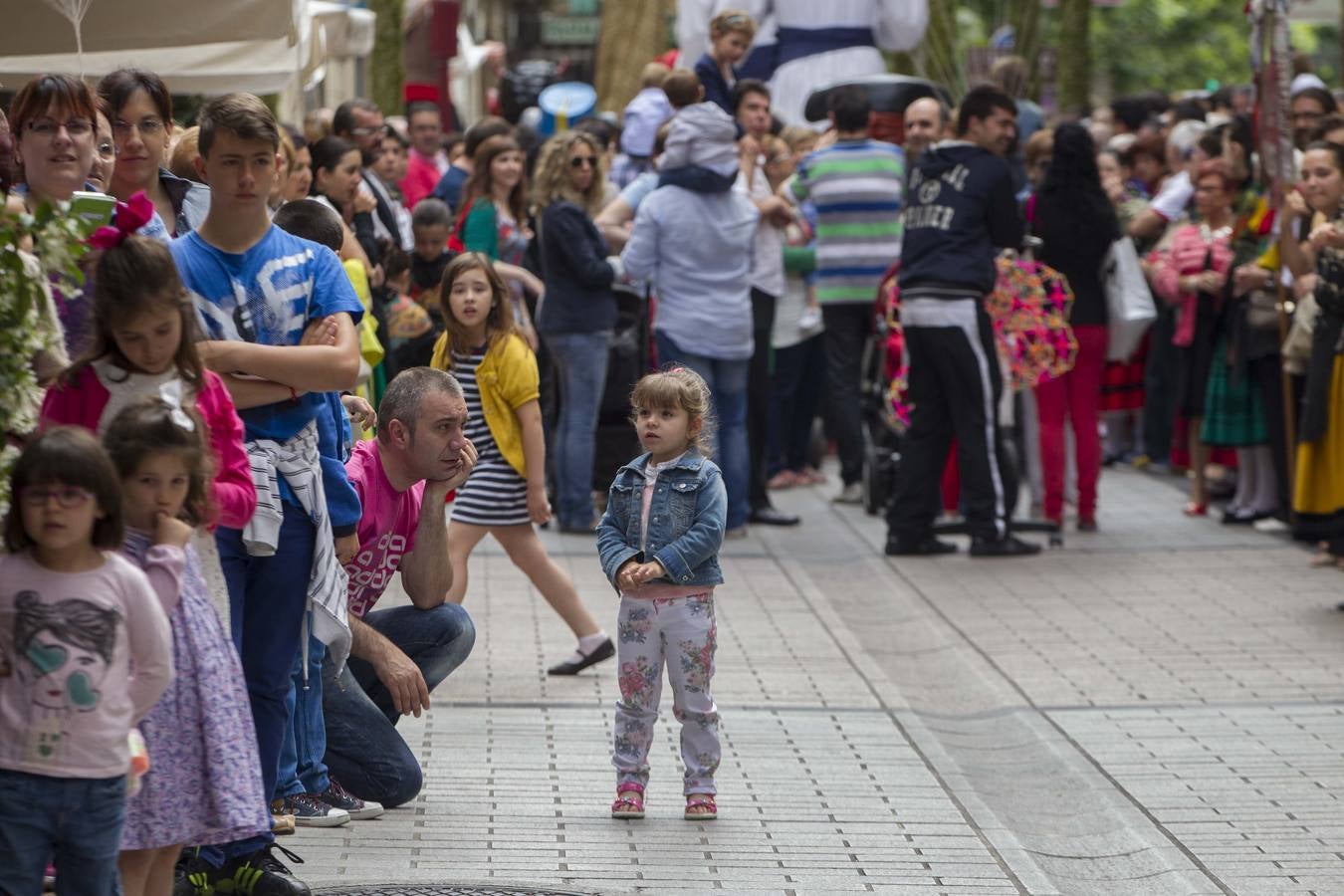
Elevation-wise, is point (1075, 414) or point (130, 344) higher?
point (130, 344)

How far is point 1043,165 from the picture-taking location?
13.2m

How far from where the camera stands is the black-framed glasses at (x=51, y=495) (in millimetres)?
3904

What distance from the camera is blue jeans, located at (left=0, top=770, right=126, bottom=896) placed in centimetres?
399

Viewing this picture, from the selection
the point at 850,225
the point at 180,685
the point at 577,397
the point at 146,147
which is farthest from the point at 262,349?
the point at 850,225

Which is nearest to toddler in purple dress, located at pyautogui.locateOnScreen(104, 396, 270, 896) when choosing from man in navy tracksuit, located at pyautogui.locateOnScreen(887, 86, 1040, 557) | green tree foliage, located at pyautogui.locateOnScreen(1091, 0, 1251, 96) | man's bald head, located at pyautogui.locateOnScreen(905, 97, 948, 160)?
man in navy tracksuit, located at pyautogui.locateOnScreen(887, 86, 1040, 557)

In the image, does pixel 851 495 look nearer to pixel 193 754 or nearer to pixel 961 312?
pixel 961 312

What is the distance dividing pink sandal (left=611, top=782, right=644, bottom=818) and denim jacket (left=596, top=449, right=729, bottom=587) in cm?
60

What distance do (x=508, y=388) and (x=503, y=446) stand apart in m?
0.23

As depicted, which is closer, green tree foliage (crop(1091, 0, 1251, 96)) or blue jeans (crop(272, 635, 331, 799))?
blue jeans (crop(272, 635, 331, 799))

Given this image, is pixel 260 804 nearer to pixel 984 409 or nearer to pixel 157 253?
pixel 157 253

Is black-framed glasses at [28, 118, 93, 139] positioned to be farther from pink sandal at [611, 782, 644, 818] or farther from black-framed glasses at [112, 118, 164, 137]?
pink sandal at [611, 782, 644, 818]

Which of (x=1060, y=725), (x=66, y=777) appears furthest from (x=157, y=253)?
(x=1060, y=725)

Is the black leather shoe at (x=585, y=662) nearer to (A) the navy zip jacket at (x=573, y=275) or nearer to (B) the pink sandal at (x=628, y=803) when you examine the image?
(B) the pink sandal at (x=628, y=803)

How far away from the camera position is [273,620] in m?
5.27
